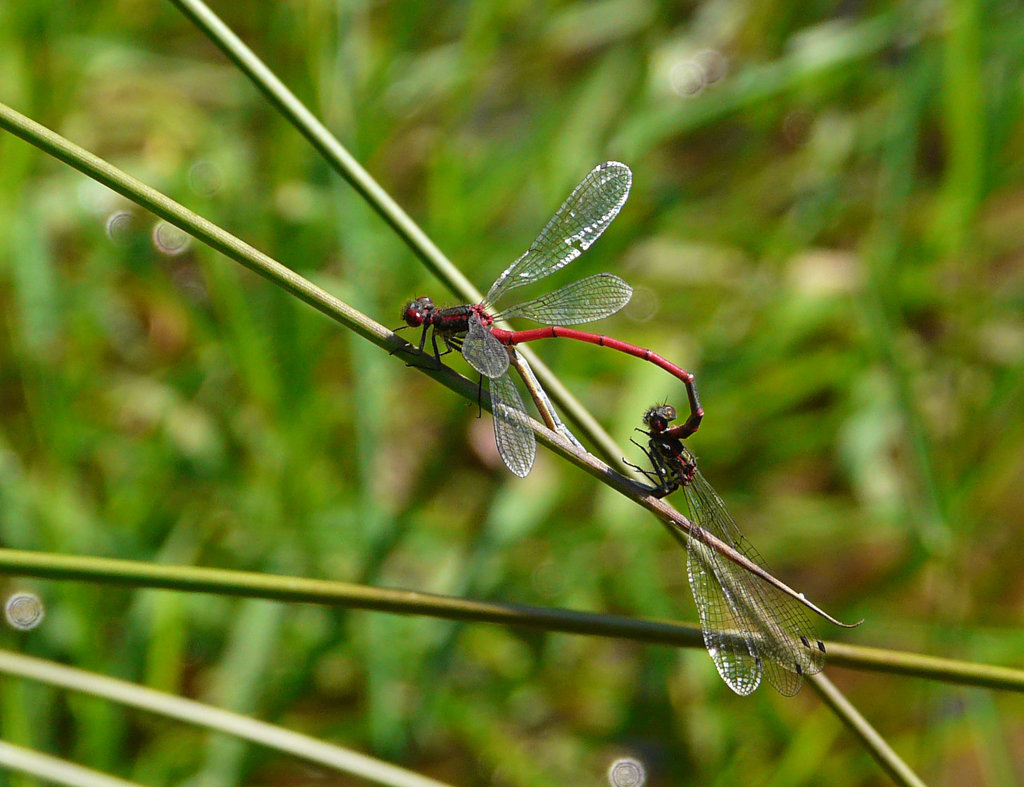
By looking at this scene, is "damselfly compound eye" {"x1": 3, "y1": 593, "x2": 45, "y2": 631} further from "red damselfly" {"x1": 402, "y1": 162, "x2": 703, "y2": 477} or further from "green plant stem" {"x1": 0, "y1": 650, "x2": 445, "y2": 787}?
"red damselfly" {"x1": 402, "y1": 162, "x2": 703, "y2": 477}

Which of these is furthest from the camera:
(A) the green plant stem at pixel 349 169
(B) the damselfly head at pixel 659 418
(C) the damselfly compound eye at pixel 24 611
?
(C) the damselfly compound eye at pixel 24 611

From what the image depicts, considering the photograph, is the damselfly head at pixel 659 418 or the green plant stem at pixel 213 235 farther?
the damselfly head at pixel 659 418

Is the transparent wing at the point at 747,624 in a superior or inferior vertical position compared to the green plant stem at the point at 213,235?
inferior

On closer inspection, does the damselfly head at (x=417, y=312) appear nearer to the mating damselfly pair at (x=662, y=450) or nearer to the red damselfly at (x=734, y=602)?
the mating damselfly pair at (x=662, y=450)

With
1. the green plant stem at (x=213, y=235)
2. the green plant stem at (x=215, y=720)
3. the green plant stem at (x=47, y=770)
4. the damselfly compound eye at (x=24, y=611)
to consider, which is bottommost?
the green plant stem at (x=47, y=770)

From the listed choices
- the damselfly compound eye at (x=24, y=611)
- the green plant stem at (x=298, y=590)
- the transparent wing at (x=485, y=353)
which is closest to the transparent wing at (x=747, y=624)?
the green plant stem at (x=298, y=590)

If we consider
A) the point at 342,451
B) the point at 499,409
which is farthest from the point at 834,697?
the point at 342,451

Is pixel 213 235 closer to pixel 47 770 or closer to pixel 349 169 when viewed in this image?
pixel 349 169

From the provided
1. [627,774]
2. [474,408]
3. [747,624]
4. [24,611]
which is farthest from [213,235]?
[627,774]
